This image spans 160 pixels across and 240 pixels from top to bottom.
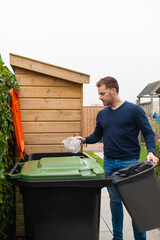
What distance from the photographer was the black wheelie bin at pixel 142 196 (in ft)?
7.66

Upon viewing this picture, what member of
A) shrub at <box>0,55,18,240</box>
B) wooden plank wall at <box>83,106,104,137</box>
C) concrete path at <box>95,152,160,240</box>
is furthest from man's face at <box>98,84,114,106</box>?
wooden plank wall at <box>83,106,104,137</box>

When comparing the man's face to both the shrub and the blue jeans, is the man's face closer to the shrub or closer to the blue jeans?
the blue jeans

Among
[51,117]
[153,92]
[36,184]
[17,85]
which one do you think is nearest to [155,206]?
[36,184]

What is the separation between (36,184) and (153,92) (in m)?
10.1

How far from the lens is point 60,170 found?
2248 millimetres

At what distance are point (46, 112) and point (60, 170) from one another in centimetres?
126

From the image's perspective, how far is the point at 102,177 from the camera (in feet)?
7.35

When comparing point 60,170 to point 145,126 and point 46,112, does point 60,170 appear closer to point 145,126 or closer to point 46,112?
point 145,126

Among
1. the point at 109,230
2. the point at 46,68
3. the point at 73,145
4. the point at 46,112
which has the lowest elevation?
the point at 109,230

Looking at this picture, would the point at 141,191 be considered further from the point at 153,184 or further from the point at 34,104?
the point at 34,104

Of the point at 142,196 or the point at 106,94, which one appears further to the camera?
the point at 106,94

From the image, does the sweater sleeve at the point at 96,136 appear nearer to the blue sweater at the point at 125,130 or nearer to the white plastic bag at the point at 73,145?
the white plastic bag at the point at 73,145

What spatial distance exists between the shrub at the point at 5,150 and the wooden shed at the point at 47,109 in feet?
0.52

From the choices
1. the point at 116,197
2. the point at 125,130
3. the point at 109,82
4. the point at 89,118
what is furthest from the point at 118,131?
the point at 89,118
